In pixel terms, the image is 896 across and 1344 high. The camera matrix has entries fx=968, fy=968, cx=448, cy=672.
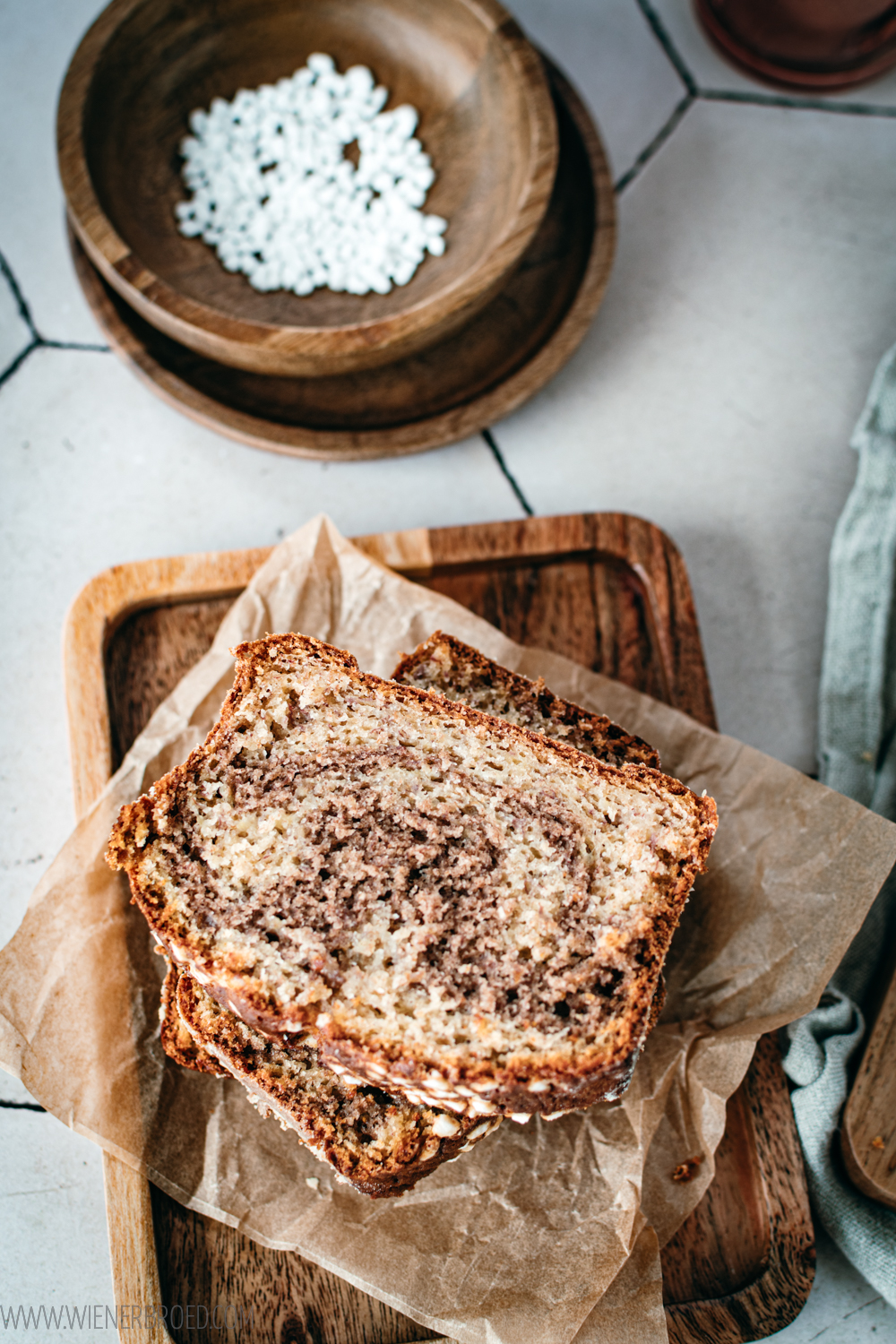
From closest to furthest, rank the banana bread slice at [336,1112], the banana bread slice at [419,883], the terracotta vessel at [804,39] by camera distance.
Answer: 1. the banana bread slice at [419,883]
2. the banana bread slice at [336,1112]
3. the terracotta vessel at [804,39]

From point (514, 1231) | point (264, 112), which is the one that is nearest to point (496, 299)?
point (264, 112)

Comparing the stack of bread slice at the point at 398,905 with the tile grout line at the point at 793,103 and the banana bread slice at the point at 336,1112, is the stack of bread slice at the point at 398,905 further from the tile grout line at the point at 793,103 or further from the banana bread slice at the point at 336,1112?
the tile grout line at the point at 793,103

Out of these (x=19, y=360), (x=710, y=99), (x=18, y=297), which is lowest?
(x=19, y=360)

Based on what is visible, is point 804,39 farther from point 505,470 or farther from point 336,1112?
point 336,1112

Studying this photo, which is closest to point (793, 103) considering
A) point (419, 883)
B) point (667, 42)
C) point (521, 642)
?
point (667, 42)

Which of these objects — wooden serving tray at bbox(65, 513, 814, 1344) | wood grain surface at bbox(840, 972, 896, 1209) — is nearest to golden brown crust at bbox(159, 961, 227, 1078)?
wooden serving tray at bbox(65, 513, 814, 1344)

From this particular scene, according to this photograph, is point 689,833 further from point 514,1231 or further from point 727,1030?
point 514,1231

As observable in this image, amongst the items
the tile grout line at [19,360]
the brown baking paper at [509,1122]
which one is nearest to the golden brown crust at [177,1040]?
the brown baking paper at [509,1122]
